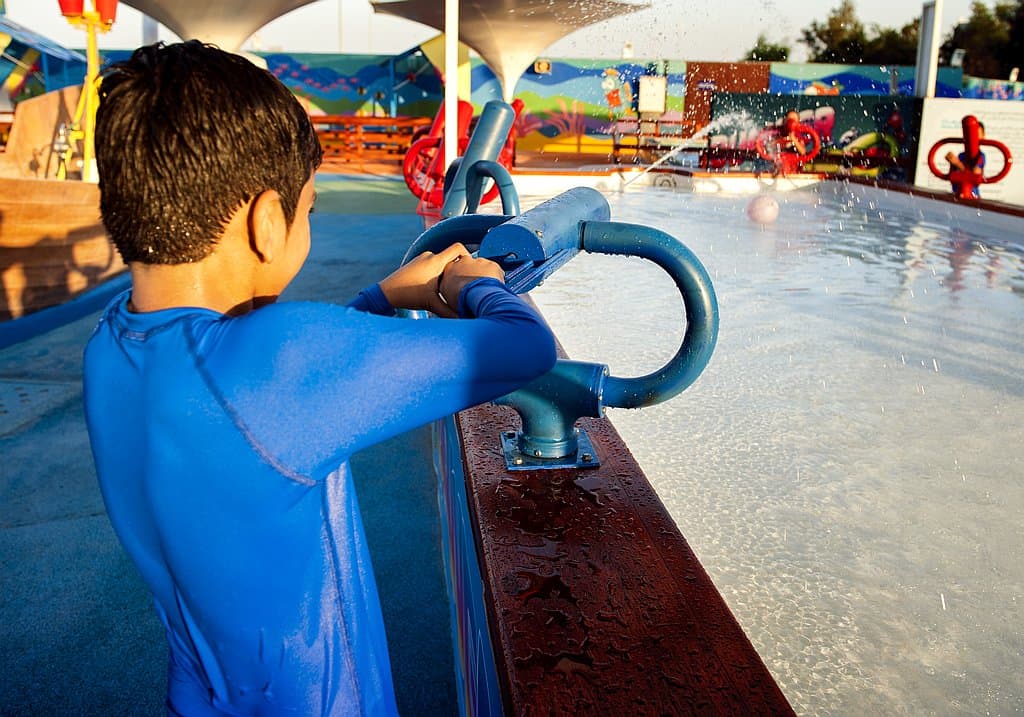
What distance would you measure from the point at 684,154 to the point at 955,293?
1250cm

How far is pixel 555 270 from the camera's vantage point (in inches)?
47.0

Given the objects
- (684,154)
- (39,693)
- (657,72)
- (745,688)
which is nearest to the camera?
(745,688)

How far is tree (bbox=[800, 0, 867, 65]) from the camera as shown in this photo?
1467 inches

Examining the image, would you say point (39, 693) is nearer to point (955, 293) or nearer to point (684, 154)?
point (955, 293)

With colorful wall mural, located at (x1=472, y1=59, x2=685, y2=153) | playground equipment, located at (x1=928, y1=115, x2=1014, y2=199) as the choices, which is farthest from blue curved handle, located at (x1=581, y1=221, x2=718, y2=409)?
colorful wall mural, located at (x1=472, y1=59, x2=685, y2=153)

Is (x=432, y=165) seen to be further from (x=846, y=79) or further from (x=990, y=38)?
(x=990, y=38)

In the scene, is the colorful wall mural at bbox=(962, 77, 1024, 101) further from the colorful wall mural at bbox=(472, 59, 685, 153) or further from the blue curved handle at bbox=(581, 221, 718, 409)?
the blue curved handle at bbox=(581, 221, 718, 409)

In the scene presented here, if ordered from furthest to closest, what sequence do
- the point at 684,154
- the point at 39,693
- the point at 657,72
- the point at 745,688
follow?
the point at 657,72 → the point at 684,154 → the point at 39,693 → the point at 745,688

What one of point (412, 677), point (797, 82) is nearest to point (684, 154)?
point (797, 82)

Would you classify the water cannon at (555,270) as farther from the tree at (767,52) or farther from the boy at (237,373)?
the tree at (767,52)

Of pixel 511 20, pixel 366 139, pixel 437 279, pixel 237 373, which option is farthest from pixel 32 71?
pixel 237 373

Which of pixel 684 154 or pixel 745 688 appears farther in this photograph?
pixel 684 154

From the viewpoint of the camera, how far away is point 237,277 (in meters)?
0.81

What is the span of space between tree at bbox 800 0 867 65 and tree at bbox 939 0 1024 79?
420 cm
